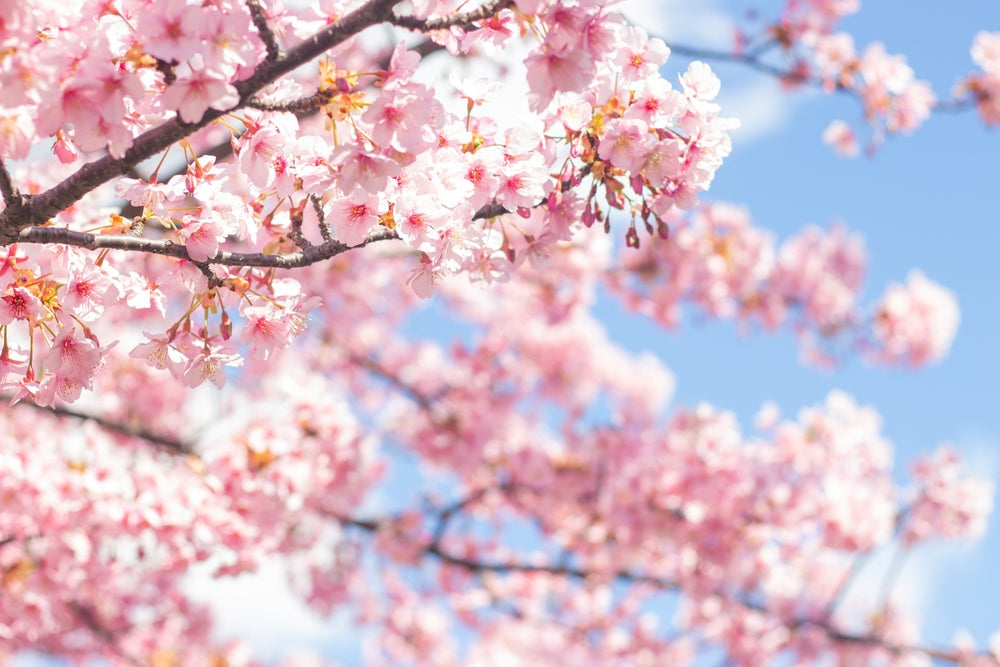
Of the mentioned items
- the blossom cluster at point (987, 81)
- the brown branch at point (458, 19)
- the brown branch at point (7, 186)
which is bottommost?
the brown branch at point (7, 186)

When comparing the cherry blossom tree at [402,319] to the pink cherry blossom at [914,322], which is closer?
the cherry blossom tree at [402,319]

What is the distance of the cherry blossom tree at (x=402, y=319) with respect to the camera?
6.49 feet

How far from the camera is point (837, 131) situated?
9.29 meters

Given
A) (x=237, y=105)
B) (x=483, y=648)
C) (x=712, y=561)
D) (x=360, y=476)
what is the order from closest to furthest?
(x=237, y=105), (x=360, y=476), (x=712, y=561), (x=483, y=648)

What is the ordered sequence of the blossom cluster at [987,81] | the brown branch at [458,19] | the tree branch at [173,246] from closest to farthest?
the brown branch at [458,19], the tree branch at [173,246], the blossom cluster at [987,81]

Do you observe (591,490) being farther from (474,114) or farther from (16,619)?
(474,114)

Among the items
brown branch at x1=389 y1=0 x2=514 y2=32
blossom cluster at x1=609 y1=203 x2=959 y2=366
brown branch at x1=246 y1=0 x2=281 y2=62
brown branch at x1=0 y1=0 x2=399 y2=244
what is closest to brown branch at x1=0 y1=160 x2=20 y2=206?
brown branch at x1=0 y1=0 x2=399 y2=244

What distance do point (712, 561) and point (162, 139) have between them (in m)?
6.81

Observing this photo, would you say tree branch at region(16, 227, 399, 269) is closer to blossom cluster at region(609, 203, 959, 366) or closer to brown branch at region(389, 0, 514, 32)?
brown branch at region(389, 0, 514, 32)

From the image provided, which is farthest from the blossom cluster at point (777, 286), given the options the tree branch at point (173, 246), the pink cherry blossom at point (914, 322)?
the tree branch at point (173, 246)

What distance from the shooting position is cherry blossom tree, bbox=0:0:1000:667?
198 centimetres

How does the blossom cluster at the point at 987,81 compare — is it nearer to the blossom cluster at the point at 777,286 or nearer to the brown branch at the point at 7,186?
the blossom cluster at the point at 777,286

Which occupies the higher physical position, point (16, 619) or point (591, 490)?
point (591, 490)

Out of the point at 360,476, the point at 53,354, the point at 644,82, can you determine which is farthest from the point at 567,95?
the point at 360,476
